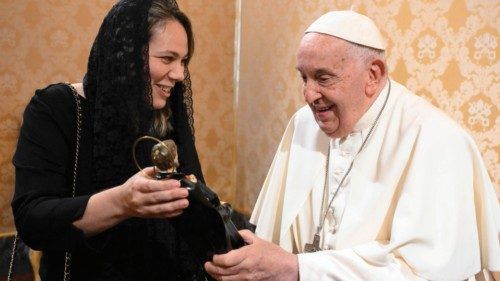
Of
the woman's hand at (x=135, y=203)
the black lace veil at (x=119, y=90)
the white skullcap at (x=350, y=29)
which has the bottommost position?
the woman's hand at (x=135, y=203)

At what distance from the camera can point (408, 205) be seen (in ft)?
5.66

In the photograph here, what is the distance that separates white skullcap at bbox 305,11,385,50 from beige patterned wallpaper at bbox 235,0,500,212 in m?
0.67

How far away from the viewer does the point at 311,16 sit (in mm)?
3414

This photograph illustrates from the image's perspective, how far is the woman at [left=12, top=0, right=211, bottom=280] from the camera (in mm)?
1578

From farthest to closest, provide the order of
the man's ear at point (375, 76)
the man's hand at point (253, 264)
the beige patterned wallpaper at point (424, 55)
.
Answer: the beige patterned wallpaper at point (424, 55) < the man's ear at point (375, 76) < the man's hand at point (253, 264)

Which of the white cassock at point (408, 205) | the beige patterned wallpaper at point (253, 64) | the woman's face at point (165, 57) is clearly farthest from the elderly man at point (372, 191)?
the beige patterned wallpaper at point (253, 64)

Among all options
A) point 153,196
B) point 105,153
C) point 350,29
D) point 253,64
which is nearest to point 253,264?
point 153,196

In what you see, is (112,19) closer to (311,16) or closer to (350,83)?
(350,83)

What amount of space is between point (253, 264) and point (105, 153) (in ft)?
2.12

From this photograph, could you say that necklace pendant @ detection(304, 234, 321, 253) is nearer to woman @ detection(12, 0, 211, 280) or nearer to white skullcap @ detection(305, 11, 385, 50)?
woman @ detection(12, 0, 211, 280)

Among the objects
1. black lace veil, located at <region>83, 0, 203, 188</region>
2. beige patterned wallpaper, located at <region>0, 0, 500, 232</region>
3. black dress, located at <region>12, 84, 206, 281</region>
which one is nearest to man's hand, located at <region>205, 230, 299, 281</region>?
black dress, located at <region>12, 84, 206, 281</region>

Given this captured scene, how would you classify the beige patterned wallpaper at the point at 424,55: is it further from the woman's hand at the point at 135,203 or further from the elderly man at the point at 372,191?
the woman's hand at the point at 135,203

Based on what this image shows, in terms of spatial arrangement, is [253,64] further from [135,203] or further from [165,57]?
[135,203]

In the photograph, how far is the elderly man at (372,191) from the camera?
1.66 meters
